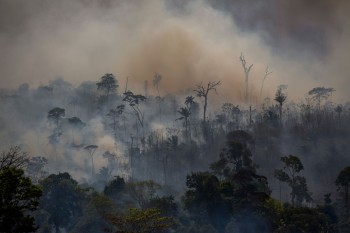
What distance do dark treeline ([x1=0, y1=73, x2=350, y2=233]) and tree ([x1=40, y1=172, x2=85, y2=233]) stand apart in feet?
0.66

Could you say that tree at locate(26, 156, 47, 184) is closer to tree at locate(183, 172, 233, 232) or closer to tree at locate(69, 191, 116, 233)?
tree at locate(69, 191, 116, 233)

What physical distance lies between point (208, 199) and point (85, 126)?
117921 millimetres

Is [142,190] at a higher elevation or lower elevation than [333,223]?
higher

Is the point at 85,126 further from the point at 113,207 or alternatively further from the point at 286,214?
the point at 286,214

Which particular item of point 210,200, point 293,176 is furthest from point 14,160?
point 293,176

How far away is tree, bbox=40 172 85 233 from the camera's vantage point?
85.1 m

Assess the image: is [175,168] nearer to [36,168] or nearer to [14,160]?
[36,168]

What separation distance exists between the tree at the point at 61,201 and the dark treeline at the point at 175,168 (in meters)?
0.20

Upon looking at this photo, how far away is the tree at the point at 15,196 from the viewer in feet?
104

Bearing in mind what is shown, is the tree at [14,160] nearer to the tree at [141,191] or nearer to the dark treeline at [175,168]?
the dark treeline at [175,168]

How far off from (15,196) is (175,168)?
4233 inches

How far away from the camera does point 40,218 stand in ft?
293

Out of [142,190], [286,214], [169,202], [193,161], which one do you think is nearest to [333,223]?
[286,214]

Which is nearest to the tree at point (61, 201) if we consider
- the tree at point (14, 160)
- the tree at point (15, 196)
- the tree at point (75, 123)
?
the tree at point (14, 160)
